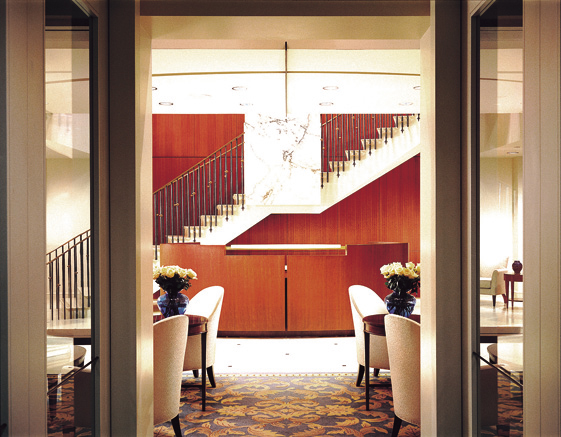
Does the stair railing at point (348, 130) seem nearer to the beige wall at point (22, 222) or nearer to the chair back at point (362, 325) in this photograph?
the chair back at point (362, 325)

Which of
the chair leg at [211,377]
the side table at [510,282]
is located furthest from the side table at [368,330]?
the side table at [510,282]

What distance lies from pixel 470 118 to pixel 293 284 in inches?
204

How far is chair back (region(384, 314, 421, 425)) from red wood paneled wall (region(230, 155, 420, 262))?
296 inches

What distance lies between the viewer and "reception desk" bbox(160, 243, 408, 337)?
745 cm

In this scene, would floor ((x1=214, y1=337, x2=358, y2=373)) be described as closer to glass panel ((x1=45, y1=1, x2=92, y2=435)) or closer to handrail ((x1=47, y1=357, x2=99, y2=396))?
handrail ((x1=47, y1=357, x2=99, y2=396))

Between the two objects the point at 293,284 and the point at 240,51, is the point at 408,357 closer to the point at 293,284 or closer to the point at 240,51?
the point at 240,51

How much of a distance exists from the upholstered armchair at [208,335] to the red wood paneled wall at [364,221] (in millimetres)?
5618

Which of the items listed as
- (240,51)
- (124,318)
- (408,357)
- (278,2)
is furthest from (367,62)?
(124,318)

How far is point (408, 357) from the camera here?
11.3 feet

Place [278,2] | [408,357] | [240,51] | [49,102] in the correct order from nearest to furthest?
[49,102]
[278,2]
[408,357]
[240,51]

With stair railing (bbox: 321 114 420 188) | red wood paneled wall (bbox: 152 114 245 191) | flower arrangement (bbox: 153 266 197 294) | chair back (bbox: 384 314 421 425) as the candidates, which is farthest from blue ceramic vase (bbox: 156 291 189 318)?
red wood paneled wall (bbox: 152 114 245 191)

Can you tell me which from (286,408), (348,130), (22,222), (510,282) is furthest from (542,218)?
(348,130)

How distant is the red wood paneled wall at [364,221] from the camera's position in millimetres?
11055

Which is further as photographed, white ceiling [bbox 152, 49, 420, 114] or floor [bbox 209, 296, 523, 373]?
floor [bbox 209, 296, 523, 373]
